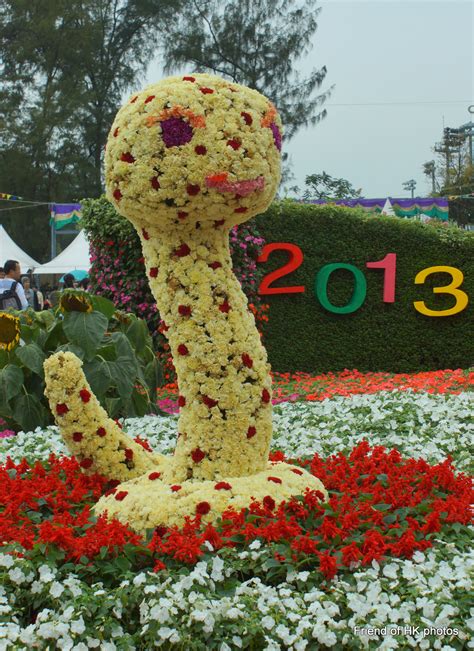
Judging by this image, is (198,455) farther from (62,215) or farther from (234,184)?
(62,215)

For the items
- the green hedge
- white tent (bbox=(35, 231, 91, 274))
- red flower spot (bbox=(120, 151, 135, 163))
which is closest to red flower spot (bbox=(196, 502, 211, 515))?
red flower spot (bbox=(120, 151, 135, 163))

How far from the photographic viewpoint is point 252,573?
99.1 inches

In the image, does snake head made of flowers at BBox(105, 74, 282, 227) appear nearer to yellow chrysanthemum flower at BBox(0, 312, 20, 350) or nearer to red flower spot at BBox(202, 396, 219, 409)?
red flower spot at BBox(202, 396, 219, 409)

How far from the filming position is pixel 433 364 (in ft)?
30.6

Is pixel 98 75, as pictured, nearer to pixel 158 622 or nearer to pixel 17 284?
pixel 17 284

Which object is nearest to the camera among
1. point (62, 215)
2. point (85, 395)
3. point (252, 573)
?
point (252, 573)

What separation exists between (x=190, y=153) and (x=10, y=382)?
102 inches

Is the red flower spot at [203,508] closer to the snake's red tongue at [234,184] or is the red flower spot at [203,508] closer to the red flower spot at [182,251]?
the red flower spot at [182,251]

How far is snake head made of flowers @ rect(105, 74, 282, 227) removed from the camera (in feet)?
9.13

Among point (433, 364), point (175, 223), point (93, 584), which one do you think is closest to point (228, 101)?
point (175, 223)


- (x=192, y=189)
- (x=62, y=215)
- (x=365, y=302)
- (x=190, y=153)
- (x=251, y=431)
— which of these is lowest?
(x=365, y=302)

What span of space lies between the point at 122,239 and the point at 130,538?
227 inches

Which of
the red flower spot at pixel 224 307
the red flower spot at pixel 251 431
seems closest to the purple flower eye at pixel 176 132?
the red flower spot at pixel 224 307

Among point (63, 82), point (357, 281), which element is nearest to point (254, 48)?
point (63, 82)
